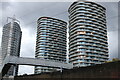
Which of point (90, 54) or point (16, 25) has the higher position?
point (16, 25)

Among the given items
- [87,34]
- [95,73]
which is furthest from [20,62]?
[87,34]

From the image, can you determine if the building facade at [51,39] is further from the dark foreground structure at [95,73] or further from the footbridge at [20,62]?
the dark foreground structure at [95,73]

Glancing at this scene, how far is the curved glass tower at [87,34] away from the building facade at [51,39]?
27335mm

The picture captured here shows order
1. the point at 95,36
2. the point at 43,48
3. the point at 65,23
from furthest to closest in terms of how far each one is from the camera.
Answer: the point at 65,23, the point at 43,48, the point at 95,36

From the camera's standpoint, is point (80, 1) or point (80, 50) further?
point (80, 1)

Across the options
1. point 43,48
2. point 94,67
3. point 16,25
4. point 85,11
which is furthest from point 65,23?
point 94,67

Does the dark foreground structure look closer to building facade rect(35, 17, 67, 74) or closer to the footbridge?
the footbridge

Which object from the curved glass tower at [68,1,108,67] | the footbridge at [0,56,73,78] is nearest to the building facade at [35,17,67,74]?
the curved glass tower at [68,1,108,67]

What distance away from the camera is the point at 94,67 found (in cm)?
1409

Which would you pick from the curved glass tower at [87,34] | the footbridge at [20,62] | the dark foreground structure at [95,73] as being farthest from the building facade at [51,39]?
the dark foreground structure at [95,73]

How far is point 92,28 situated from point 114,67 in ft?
329

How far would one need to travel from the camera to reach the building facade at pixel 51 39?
5293 inches

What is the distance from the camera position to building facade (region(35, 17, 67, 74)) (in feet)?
441

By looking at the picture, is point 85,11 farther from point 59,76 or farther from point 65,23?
point 59,76
